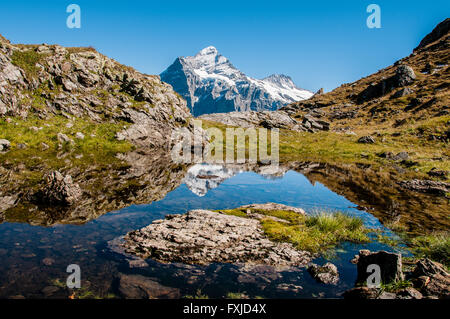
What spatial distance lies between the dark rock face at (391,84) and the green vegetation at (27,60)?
147m

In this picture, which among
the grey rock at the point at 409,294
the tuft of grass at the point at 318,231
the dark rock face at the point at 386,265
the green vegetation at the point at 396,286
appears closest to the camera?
the grey rock at the point at 409,294

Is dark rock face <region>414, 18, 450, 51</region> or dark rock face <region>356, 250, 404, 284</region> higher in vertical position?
dark rock face <region>414, 18, 450, 51</region>

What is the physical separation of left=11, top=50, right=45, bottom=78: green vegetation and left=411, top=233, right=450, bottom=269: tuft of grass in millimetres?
62652

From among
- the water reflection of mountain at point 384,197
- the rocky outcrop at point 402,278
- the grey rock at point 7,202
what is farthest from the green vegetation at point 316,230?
the grey rock at point 7,202

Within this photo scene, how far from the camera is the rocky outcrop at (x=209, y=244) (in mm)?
9609

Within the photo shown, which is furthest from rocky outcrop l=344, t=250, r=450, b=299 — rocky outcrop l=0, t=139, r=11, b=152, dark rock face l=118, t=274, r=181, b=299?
rocky outcrop l=0, t=139, r=11, b=152

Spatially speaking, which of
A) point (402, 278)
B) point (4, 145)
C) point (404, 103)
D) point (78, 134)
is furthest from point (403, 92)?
point (4, 145)

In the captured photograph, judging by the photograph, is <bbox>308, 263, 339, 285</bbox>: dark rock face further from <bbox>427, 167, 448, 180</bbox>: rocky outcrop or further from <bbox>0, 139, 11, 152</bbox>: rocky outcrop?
<bbox>0, 139, 11, 152</bbox>: rocky outcrop

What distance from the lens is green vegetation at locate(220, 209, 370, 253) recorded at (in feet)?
37.6

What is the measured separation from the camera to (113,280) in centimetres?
772

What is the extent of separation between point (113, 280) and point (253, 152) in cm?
5446

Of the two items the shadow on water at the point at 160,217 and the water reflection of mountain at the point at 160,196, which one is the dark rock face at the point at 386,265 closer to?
the shadow on water at the point at 160,217
